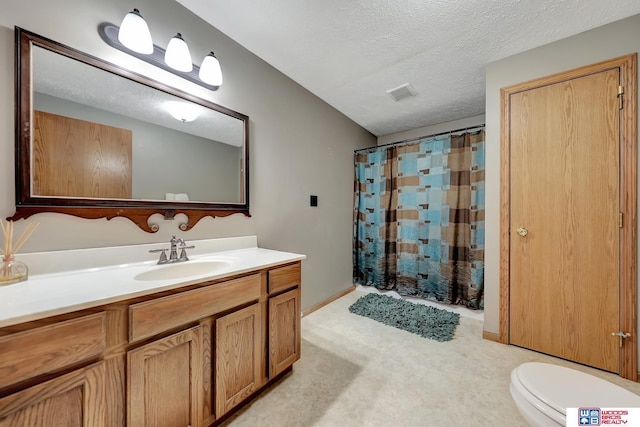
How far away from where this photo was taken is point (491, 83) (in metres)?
1.95

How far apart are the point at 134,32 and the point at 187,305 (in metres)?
1.40

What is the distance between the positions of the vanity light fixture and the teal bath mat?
8.00 feet

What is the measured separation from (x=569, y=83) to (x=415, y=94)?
1.11m

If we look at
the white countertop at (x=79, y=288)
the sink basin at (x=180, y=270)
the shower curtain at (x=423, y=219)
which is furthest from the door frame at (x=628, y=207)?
the sink basin at (x=180, y=270)

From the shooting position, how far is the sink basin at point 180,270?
3.97 ft

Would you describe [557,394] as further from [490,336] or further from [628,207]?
[628,207]

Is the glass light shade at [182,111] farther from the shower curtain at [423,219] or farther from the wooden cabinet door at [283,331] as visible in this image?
the shower curtain at [423,219]

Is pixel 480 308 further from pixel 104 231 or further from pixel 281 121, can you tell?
pixel 104 231

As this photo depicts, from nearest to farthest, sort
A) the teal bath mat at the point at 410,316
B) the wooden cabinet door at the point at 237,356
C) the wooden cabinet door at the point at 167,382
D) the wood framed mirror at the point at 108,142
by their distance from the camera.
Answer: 1. the wooden cabinet door at the point at 167,382
2. the wood framed mirror at the point at 108,142
3. the wooden cabinet door at the point at 237,356
4. the teal bath mat at the point at 410,316

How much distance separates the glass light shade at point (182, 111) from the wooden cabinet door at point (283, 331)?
126 cm

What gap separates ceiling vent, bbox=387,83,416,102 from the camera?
7.41 feet

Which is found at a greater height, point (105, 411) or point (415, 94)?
point (415, 94)

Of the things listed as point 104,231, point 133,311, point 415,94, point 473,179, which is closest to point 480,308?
point 473,179

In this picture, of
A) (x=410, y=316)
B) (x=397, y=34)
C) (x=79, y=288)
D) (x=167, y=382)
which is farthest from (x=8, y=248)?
(x=410, y=316)
